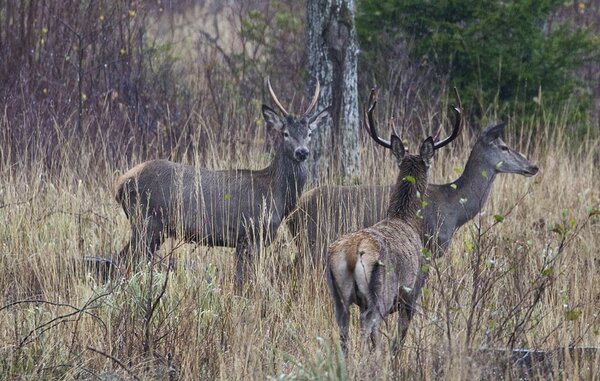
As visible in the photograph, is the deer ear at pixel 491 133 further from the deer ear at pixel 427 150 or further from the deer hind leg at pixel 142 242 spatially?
the deer hind leg at pixel 142 242

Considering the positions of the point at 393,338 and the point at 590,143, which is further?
the point at 590,143

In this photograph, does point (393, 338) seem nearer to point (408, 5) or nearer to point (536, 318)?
point (536, 318)

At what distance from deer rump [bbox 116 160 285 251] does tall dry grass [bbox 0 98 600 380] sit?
0.77 feet

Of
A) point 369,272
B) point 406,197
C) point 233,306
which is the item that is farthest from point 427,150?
point 369,272

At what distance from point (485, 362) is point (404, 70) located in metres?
7.71

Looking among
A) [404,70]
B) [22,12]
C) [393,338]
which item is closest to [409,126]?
[404,70]

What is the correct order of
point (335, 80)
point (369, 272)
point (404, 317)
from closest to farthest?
point (369, 272)
point (404, 317)
point (335, 80)

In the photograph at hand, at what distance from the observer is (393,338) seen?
575 cm

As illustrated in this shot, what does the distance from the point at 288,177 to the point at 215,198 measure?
68cm

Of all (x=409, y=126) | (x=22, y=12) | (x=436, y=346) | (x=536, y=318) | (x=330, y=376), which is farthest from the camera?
(x=22, y=12)

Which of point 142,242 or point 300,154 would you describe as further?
point 300,154

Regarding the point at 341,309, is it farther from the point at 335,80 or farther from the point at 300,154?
the point at 335,80

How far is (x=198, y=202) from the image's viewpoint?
336 inches

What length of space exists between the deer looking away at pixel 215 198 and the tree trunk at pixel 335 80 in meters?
0.81
